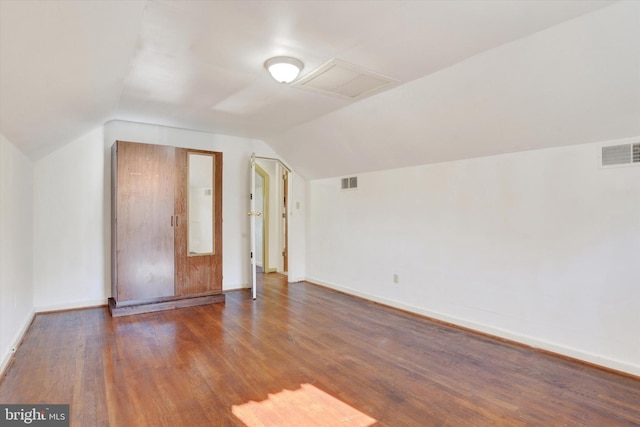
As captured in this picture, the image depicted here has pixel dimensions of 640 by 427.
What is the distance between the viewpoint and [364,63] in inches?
108

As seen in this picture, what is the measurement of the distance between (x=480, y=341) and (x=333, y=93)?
2884 millimetres

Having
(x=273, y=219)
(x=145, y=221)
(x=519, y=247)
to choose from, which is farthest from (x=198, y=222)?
(x=519, y=247)

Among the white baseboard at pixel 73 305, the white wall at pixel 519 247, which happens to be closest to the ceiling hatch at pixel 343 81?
the white wall at pixel 519 247

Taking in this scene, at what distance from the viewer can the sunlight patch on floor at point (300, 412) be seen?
6.55 feet

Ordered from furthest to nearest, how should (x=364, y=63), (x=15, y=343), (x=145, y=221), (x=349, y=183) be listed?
(x=349, y=183), (x=145, y=221), (x=15, y=343), (x=364, y=63)

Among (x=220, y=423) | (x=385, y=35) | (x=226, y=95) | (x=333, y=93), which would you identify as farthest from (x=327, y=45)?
(x=220, y=423)

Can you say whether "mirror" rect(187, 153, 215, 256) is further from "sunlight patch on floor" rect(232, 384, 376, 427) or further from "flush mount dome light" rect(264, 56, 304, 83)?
"sunlight patch on floor" rect(232, 384, 376, 427)

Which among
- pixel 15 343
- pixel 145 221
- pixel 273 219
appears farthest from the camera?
pixel 273 219

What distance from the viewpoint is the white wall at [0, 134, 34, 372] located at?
269 centimetres

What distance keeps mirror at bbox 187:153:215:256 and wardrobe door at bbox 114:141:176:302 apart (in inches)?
10.0

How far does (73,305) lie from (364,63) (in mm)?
4547

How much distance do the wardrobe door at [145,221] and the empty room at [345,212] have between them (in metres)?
0.03

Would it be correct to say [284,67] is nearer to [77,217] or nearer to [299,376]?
[299,376]

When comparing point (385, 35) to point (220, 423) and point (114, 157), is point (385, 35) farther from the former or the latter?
point (114, 157)
